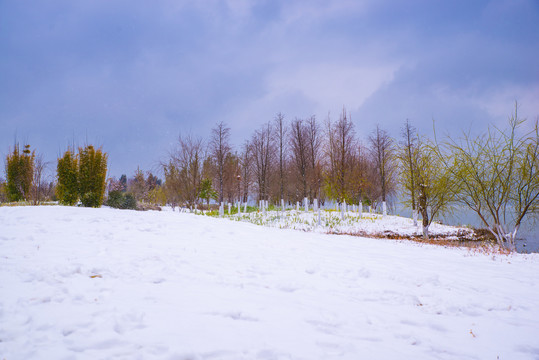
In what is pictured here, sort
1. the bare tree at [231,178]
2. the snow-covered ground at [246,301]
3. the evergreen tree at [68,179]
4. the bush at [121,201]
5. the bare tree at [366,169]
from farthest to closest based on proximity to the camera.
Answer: the bare tree at [231,178] < the bare tree at [366,169] < the bush at [121,201] < the evergreen tree at [68,179] < the snow-covered ground at [246,301]

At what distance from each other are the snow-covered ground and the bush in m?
15.2

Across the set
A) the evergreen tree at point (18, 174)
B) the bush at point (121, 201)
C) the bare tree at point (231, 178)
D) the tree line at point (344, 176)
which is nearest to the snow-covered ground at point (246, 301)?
the tree line at point (344, 176)

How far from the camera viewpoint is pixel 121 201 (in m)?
22.2

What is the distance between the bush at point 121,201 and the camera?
22.1 m

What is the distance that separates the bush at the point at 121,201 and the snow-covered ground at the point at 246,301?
600 inches

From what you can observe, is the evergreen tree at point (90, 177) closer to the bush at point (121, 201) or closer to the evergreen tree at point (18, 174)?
the bush at point (121, 201)

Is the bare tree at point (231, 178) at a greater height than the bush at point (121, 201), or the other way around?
the bare tree at point (231, 178)

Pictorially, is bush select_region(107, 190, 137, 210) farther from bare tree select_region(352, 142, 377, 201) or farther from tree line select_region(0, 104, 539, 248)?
bare tree select_region(352, 142, 377, 201)

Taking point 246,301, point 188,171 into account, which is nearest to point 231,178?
point 188,171

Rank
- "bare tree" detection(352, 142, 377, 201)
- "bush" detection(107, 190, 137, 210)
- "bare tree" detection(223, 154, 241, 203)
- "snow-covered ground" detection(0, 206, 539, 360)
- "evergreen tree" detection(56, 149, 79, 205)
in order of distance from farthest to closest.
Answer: "bare tree" detection(223, 154, 241, 203), "bare tree" detection(352, 142, 377, 201), "bush" detection(107, 190, 137, 210), "evergreen tree" detection(56, 149, 79, 205), "snow-covered ground" detection(0, 206, 539, 360)

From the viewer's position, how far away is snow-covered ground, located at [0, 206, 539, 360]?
302 centimetres

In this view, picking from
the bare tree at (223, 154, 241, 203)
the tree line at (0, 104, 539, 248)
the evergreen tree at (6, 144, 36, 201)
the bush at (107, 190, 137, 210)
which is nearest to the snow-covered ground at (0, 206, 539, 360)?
the tree line at (0, 104, 539, 248)

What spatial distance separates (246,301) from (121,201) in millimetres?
21446

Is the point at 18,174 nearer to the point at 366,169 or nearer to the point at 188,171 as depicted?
the point at 188,171
